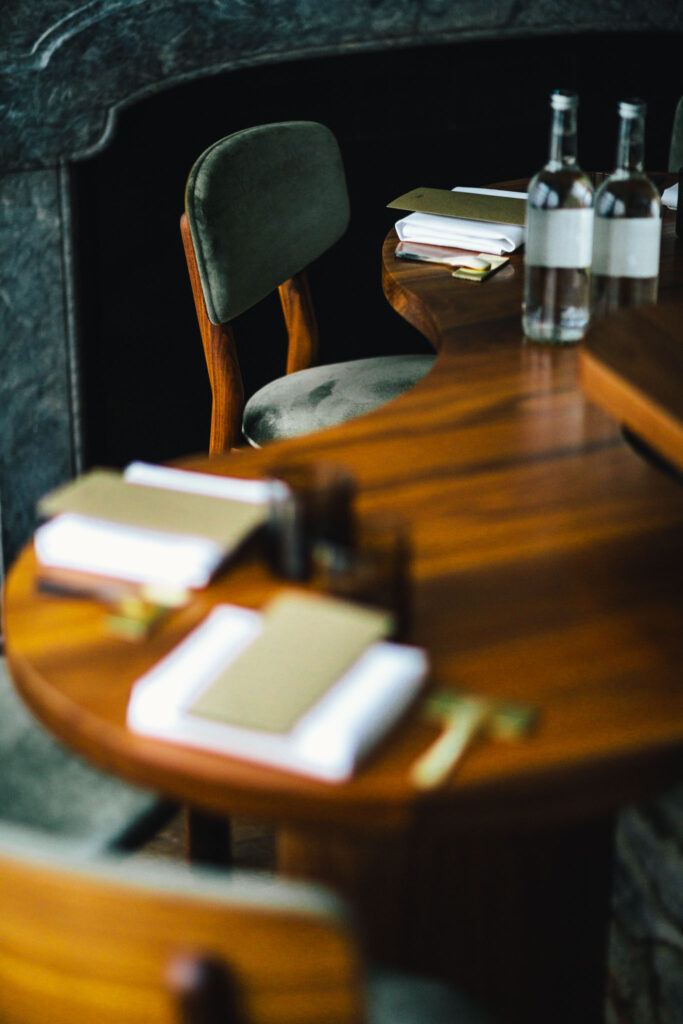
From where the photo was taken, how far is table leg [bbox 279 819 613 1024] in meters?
1.15

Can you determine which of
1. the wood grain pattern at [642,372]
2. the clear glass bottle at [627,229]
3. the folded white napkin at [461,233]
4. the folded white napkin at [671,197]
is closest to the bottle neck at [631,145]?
the clear glass bottle at [627,229]

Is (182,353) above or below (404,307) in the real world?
below

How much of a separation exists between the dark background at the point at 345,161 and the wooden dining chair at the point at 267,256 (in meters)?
0.44

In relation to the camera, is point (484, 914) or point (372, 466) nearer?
point (484, 914)

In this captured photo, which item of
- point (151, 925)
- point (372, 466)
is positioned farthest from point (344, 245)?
point (151, 925)

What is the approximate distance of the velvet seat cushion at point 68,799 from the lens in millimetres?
1195

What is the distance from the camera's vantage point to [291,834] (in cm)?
112

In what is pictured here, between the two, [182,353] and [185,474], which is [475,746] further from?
[182,353]

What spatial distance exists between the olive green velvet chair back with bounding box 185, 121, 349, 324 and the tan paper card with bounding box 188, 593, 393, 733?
46.8 inches

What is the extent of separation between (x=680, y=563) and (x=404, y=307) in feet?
2.93

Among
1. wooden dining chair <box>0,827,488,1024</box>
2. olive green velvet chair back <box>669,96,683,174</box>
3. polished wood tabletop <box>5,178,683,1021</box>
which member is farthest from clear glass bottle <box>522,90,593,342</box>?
olive green velvet chair back <box>669,96,683,174</box>

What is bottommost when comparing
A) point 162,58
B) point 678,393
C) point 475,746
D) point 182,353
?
point 182,353

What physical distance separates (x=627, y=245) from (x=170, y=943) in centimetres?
120

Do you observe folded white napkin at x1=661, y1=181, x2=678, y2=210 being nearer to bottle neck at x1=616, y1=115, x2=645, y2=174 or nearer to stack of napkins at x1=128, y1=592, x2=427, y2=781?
bottle neck at x1=616, y1=115, x2=645, y2=174
